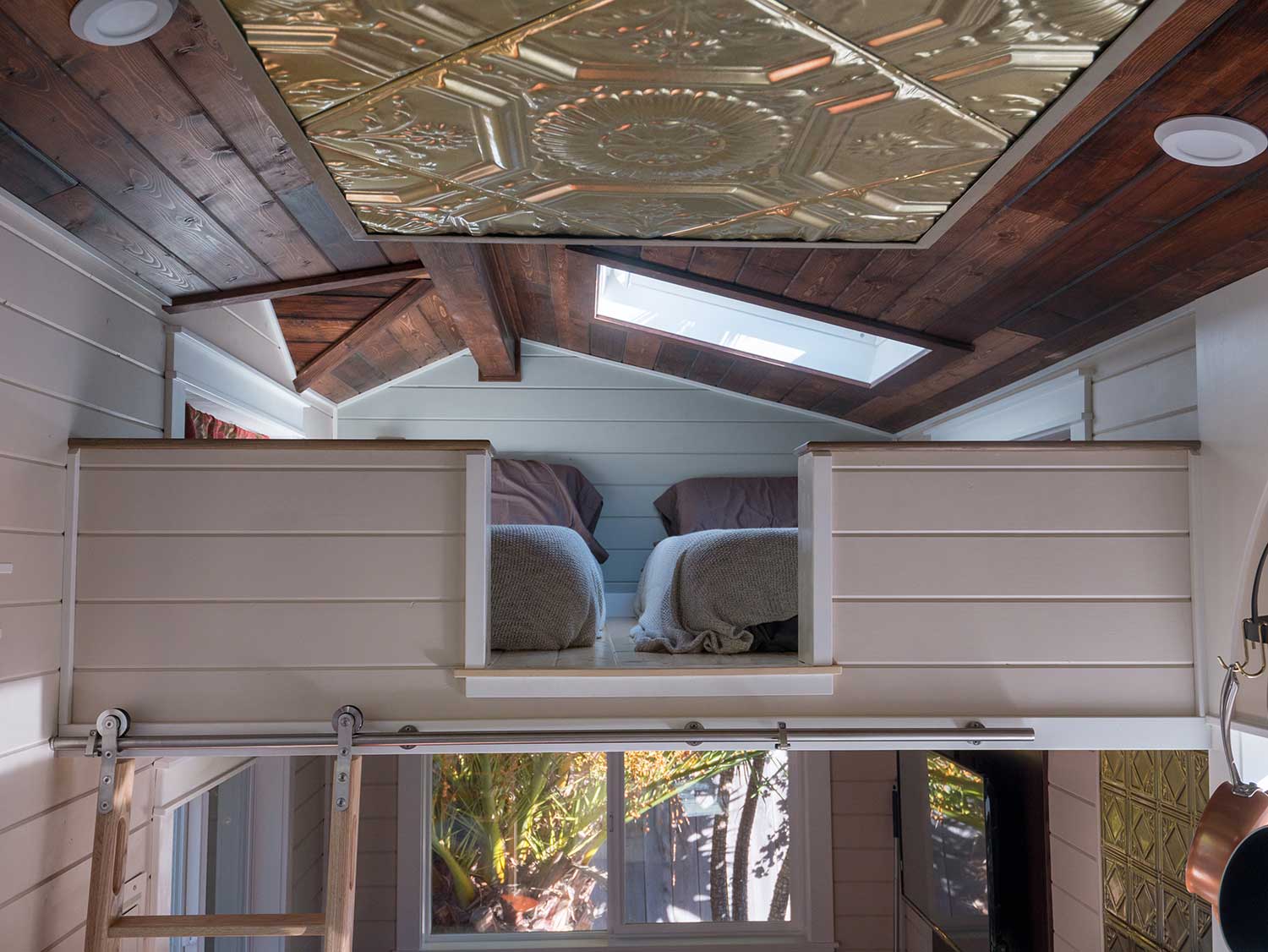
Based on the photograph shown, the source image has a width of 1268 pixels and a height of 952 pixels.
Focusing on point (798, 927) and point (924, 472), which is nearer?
point (924, 472)

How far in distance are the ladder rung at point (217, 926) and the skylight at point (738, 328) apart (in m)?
2.43

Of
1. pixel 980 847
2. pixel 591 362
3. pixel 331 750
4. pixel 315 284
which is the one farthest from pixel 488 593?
pixel 591 362

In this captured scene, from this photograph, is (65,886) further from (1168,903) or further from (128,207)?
(1168,903)

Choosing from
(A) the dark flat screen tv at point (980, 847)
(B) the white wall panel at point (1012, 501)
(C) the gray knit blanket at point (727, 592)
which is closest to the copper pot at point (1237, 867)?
(B) the white wall panel at point (1012, 501)

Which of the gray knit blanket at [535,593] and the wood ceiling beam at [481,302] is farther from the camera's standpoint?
the wood ceiling beam at [481,302]

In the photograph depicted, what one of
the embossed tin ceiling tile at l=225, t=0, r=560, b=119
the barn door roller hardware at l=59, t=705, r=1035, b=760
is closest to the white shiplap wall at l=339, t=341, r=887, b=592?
the barn door roller hardware at l=59, t=705, r=1035, b=760

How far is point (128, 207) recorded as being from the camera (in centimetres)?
229

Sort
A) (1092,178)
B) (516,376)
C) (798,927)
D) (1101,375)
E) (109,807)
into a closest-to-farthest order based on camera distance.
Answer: (1092,178) < (109,807) < (1101,375) < (516,376) < (798,927)

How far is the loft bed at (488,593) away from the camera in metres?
2.32

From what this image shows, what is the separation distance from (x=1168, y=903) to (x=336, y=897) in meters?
2.04

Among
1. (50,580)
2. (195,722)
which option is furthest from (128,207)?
(195,722)

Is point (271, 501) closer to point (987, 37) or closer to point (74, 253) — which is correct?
point (74, 253)

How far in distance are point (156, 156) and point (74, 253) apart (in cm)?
47

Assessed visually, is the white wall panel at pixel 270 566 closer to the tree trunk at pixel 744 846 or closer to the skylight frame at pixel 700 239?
the skylight frame at pixel 700 239
